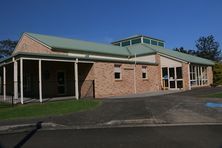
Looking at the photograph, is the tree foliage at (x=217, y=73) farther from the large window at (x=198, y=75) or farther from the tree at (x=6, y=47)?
the tree at (x=6, y=47)

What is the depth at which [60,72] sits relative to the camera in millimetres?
22531

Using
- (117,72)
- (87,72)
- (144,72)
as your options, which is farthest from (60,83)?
(144,72)

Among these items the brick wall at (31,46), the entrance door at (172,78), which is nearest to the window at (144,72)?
the entrance door at (172,78)

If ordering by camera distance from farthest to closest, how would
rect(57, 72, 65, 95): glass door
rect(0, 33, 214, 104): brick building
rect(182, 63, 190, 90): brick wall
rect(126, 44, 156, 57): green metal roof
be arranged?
rect(126, 44, 156, 57): green metal roof
rect(182, 63, 190, 90): brick wall
rect(57, 72, 65, 95): glass door
rect(0, 33, 214, 104): brick building

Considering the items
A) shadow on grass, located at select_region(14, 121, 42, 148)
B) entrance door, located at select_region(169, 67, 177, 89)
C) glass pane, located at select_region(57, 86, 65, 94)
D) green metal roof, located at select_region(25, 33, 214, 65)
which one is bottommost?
shadow on grass, located at select_region(14, 121, 42, 148)

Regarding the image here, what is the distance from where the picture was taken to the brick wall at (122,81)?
2036 centimetres

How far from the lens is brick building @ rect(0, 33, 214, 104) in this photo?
19391mm

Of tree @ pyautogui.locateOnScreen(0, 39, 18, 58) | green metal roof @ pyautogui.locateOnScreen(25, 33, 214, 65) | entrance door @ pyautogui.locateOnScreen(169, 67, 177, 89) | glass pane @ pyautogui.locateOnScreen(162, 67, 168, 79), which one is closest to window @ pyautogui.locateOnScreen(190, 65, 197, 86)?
green metal roof @ pyautogui.locateOnScreen(25, 33, 214, 65)

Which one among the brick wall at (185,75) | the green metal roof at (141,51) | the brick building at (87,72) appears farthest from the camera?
the green metal roof at (141,51)

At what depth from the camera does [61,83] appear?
2262 cm

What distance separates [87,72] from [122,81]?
368cm

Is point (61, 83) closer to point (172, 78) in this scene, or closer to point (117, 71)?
point (117, 71)

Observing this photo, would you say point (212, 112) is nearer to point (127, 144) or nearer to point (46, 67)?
point (127, 144)

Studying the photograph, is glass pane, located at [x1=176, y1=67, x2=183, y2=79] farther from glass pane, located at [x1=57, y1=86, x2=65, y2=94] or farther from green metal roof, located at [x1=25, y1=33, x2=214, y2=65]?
glass pane, located at [x1=57, y1=86, x2=65, y2=94]
